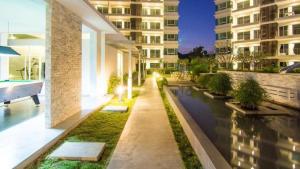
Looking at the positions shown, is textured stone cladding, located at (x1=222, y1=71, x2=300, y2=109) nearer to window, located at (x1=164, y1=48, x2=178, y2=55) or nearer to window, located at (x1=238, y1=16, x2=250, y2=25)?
window, located at (x1=238, y1=16, x2=250, y2=25)

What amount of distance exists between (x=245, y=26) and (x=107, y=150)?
45725 millimetres

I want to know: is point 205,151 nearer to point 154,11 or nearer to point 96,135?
point 96,135

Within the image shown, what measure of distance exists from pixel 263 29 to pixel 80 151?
4367cm

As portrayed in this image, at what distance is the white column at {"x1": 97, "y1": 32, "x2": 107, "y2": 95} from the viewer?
15.2 metres

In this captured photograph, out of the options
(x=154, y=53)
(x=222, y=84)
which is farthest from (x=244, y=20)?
(x=222, y=84)

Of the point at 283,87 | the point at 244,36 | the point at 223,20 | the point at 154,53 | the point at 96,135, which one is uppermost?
the point at 223,20

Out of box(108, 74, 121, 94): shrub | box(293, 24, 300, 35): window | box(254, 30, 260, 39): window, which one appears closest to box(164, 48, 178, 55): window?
box(254, 30, 260, 39): window

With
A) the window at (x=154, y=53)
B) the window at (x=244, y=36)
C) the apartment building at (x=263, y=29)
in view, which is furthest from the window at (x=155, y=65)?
the window at (x=244, y=36)

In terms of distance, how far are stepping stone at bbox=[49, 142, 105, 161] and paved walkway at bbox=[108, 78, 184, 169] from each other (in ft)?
1.19

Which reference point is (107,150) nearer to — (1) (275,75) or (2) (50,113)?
(2) (50,113)

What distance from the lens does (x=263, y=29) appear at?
4388cm

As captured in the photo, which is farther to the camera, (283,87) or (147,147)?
(283,87)

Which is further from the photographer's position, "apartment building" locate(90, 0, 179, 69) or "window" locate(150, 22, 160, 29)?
"window" locate(150, 22, 160, 29)

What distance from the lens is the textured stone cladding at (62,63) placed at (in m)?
7.72
